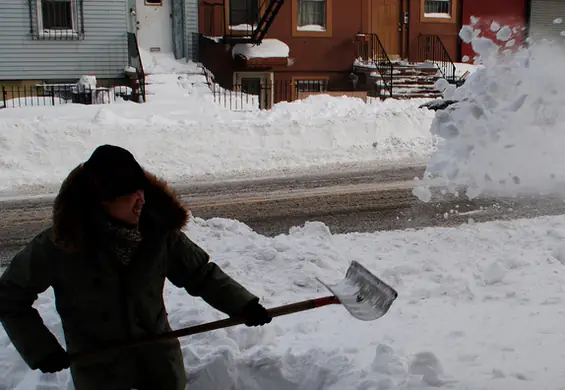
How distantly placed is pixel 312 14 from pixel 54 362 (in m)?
20.5

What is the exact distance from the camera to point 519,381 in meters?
3.92

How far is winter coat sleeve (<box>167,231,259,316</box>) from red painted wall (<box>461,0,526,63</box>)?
2203cm

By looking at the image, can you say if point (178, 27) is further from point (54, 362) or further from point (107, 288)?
point (54, 362)

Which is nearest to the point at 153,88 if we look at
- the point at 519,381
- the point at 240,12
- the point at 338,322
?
the point at 240,12

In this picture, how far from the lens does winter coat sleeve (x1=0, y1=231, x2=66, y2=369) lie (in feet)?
9.15

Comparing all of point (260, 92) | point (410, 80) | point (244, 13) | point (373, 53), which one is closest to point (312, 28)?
point (373, 53)

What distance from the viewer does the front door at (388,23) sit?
23.0m

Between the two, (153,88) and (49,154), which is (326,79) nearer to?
(153,88)

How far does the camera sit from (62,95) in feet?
60.8

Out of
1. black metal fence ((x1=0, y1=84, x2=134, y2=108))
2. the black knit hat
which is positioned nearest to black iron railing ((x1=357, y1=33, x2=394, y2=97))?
black metal fence ((x1=0, y1=84, x2=134, y2=108))

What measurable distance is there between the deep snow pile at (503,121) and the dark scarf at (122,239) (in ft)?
17.4

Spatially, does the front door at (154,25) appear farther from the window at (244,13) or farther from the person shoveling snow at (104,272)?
the person shoveling snow at (104,272)

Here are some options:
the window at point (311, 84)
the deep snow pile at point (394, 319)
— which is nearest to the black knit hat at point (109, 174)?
the deep snow pile at point (394, 319)

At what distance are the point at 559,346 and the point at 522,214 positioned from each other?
4498 millimetres
